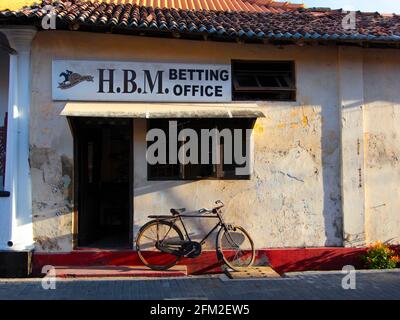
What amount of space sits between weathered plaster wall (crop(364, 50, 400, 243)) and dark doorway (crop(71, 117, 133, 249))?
4.69m

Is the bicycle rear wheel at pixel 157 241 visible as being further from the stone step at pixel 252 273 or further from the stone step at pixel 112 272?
the stone step at pixel 252 273

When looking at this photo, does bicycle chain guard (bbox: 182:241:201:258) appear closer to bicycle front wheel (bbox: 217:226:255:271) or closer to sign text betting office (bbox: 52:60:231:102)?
bicycle front wheel (bbox: 217:226:255:271)

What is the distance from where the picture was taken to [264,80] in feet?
30.9

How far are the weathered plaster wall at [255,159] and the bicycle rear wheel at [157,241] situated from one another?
0.31 metres

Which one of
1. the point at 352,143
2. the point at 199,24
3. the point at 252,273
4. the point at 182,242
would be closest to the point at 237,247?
the point at 252,273

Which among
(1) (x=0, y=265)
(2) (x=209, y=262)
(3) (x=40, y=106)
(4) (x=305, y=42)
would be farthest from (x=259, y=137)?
(1) (x=0, y=265)

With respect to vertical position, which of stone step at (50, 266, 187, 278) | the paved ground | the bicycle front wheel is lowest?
the paved ground

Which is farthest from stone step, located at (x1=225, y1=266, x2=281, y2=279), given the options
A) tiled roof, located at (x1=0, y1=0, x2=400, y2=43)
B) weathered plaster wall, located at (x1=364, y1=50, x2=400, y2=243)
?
tiled roof, located at (x1=0, y1=0, x2=400, y2=43)

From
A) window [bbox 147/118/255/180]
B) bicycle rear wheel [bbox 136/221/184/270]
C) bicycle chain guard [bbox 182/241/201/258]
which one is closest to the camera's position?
bicycle chain guard [bbox 182/241/201/258]

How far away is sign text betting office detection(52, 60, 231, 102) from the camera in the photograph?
8.74m

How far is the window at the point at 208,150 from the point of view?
9.01 metres

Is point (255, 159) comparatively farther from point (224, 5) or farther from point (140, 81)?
point (224, 5)

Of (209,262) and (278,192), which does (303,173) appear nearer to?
(278,192)
